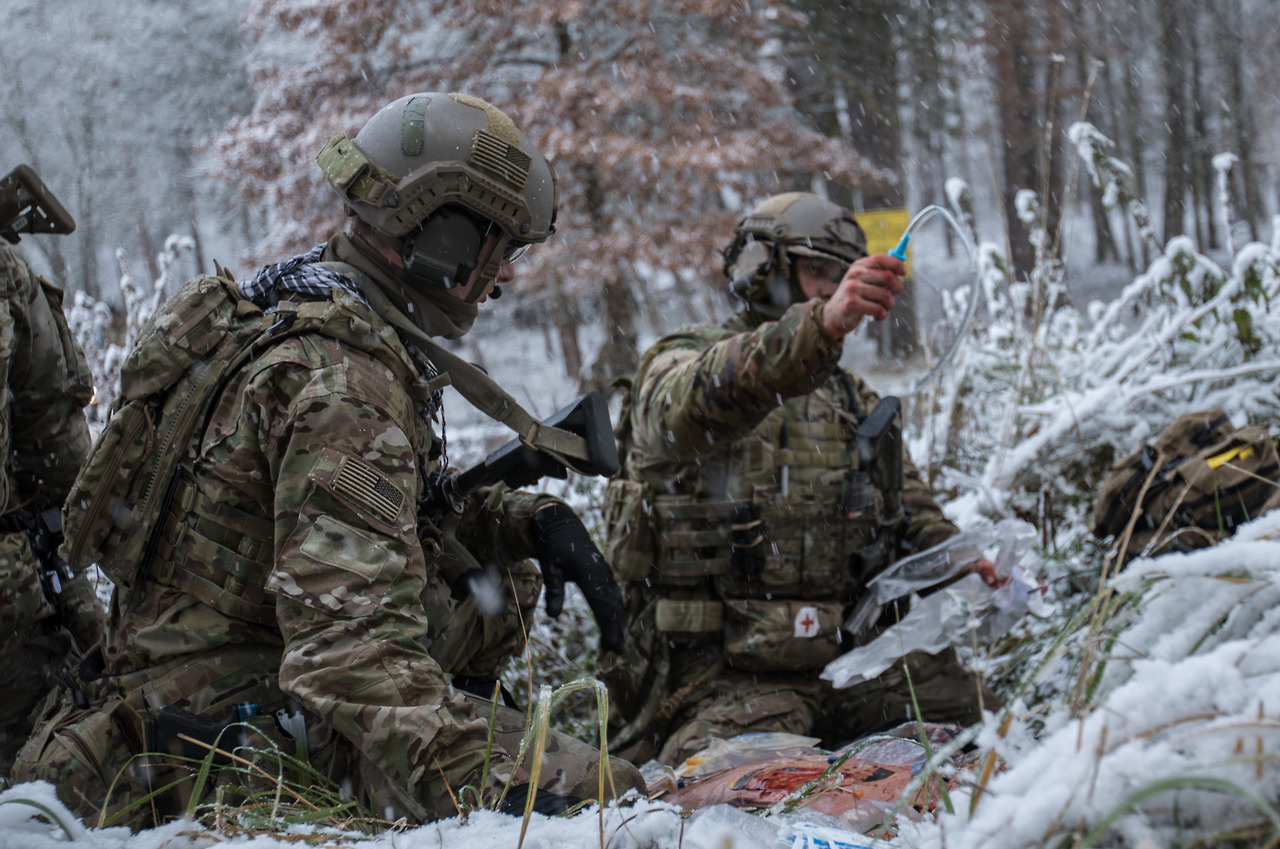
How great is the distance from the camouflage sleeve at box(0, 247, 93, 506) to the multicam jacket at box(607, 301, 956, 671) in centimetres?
167

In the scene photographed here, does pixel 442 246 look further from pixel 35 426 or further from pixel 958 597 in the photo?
pixel 958 597

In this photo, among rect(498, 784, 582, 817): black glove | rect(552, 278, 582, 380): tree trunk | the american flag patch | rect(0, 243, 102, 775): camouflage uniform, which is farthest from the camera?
rect(552, 278, 582, 380): tree trunk

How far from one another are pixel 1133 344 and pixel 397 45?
10.1 meters

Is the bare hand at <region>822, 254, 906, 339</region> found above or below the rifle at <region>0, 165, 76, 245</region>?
below

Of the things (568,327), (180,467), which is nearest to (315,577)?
(180,467)

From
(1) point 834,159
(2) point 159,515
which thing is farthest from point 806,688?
(1) point 834,159

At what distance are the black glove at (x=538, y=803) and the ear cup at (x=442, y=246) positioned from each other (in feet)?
3.45

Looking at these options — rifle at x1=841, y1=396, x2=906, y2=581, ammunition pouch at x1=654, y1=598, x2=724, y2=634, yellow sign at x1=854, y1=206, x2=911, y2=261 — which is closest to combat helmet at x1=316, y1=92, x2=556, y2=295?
ammunition pouch at x1=654, y1=598, x2=724, y2=634

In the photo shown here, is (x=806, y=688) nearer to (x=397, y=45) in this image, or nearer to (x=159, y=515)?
(x=159, y=515)

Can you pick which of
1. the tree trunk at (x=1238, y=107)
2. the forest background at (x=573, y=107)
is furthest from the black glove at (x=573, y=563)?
the tree trunk at (x=1238, y=107)

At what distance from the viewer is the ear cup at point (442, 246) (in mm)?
1934

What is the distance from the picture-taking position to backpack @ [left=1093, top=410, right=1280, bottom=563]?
9.43 feet

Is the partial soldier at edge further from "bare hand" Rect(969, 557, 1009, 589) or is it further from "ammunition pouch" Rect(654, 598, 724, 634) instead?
"bare hand" Rect(969, 557, 1009, 589)

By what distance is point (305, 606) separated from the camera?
1521mm
